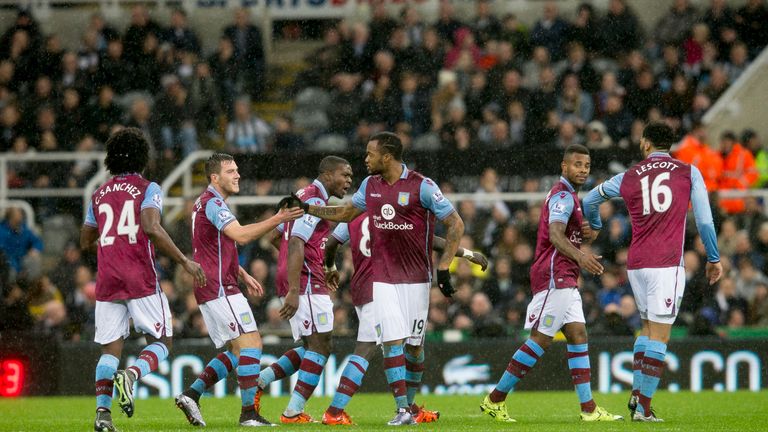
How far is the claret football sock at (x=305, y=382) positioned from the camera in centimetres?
1129

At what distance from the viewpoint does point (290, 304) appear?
11000mm

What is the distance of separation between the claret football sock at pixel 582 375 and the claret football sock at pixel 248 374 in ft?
8.39

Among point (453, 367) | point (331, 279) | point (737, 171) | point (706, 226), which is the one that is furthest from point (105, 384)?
point (737, 171)

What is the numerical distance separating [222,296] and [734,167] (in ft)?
32.7

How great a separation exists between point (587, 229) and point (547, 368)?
531 cm

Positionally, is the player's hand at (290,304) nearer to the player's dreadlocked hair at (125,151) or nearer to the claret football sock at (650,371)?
the player's dreadlocked hair at (125,151)

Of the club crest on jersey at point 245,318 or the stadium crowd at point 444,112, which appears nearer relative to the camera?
the club crest on jersey at point 245,318

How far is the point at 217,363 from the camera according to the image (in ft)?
37.7

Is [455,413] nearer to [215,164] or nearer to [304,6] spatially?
[215,164]

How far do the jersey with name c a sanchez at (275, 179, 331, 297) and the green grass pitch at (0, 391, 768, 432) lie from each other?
120cm

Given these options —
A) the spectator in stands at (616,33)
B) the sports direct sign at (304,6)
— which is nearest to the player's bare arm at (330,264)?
the spectator in stands at (616,33)

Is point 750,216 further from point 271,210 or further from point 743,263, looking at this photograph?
point 271,210

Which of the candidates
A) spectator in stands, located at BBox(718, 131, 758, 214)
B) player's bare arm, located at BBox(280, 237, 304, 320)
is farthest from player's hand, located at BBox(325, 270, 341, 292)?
spectator in stands, located at BBox(718, 131, 758, 214)

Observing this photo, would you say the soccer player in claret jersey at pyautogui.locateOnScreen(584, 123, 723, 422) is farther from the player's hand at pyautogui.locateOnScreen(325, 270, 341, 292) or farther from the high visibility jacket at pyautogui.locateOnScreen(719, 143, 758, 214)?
the high visibility jacket at pyautogui.locateOnScreen(719, 143, 758, 214)
